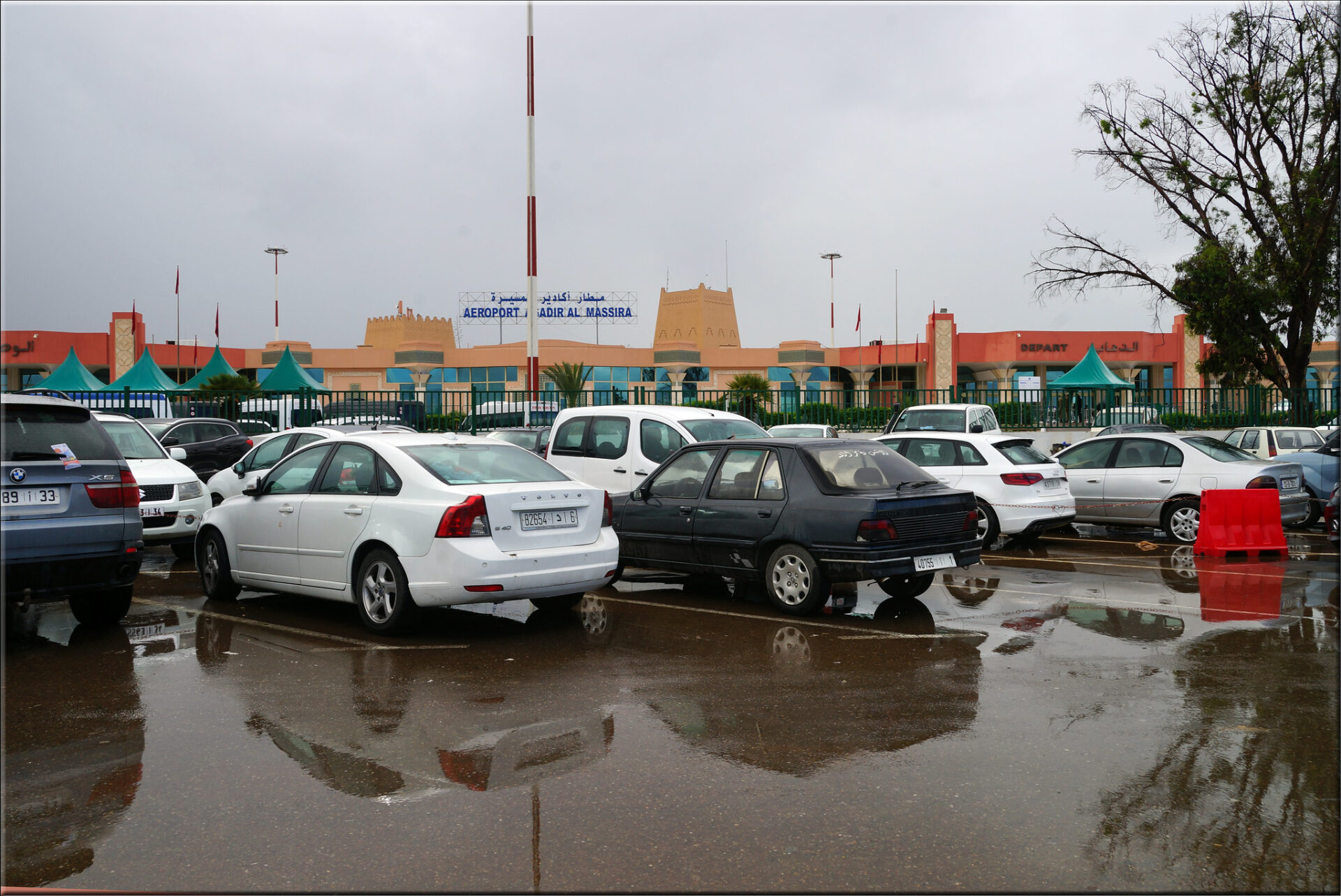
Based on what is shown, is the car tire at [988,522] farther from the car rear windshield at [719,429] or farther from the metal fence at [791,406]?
the metal fence at [791,406]

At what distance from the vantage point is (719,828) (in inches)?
160

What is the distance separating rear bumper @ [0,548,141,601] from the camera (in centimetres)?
693

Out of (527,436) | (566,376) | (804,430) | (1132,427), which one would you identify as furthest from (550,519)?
(566,376)

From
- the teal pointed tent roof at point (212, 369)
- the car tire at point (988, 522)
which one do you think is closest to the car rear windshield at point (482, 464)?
the car tire at point (988, 522)

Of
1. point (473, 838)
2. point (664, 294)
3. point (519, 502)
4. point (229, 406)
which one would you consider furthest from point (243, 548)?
point (664, 294)

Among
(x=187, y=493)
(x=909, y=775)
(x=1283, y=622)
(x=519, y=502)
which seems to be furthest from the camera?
(x=187, y=493)

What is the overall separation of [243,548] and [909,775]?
634 cm

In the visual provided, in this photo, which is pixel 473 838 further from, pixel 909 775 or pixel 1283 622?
pixel 1283 622

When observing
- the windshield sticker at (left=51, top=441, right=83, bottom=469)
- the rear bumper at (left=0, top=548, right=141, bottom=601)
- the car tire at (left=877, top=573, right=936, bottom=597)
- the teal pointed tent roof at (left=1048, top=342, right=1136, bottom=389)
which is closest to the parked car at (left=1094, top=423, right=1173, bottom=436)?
the teal pointed tent roof at (left=1048, top=342, right=1136, bottom=389)

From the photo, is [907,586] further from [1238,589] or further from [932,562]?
[1238,589]

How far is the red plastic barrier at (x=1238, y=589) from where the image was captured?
855cm

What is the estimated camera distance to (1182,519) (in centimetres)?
A: 1330

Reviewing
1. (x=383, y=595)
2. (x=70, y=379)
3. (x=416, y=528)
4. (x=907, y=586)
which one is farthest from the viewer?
(x=70, y=379)

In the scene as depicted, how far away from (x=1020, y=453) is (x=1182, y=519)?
7.68ft
